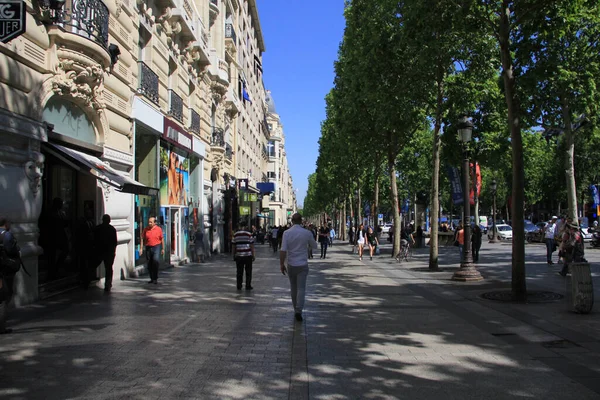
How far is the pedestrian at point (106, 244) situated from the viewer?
12.0 metres

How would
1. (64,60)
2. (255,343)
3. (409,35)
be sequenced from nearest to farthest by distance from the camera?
(255,343) < (64,60) < (409,35)

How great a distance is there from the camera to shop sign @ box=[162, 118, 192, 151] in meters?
18.2

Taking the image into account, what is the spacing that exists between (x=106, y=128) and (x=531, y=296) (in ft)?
35.5

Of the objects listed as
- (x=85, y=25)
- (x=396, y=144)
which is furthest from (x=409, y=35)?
(x=396, y=144)

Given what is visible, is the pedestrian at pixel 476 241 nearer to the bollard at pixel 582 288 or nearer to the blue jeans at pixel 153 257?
the bollard at pixel 582 288

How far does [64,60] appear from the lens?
35.8 ft

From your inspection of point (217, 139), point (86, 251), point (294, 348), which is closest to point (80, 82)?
point (86, 251)

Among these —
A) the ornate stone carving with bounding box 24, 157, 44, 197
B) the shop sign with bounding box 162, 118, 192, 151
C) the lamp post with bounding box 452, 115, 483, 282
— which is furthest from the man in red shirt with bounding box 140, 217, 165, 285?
the lamp post with bounding box 452, 115, 483, 282

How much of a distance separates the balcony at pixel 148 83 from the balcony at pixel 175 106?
192 centimetres

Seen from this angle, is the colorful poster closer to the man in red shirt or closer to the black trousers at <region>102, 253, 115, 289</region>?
the man in red shirt

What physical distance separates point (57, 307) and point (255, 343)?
15.8 ft

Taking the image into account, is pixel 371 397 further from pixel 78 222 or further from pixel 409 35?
pixel 78 222

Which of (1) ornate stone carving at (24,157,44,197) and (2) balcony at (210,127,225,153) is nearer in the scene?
(1) ornate stone carving at (24,157,44,197)

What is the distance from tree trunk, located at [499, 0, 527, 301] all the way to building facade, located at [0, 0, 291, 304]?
27.9 ft
